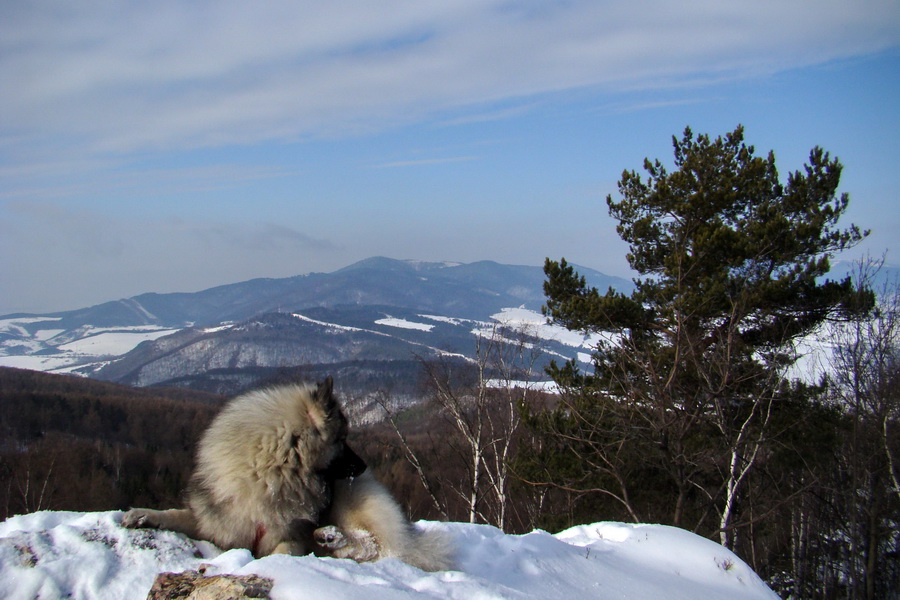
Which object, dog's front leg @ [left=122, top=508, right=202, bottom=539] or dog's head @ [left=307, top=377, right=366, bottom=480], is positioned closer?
dog's head @ [left=307, top=377, right=366, bottom=480]

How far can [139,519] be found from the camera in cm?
411

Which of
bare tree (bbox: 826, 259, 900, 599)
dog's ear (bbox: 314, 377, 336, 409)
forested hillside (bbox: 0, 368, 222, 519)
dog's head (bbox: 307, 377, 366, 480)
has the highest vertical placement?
dog's ear (bbox: 314, 377, 336, 409)

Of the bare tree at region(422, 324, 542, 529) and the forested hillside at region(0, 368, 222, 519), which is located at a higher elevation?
the bare tree at region(422, 324, 542, 529)

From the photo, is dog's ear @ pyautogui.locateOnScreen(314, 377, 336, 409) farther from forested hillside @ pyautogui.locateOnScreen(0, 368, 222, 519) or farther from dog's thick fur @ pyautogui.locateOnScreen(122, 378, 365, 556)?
forested hillside @ pyautogui.locateOnScreen(0, 368, 222, 519)

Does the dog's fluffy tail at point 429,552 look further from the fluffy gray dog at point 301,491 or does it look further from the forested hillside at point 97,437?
the forested hillside at point 97,437

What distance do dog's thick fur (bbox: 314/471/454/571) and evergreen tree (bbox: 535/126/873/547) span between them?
9.12 meters

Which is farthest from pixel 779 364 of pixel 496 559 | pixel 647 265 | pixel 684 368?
pixel 496 559

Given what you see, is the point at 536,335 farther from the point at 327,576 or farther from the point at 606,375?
the point at 327,576

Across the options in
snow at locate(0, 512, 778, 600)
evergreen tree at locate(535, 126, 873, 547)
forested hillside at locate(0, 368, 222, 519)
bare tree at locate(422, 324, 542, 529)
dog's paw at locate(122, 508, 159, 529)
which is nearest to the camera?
snow at locate(0, 512, 778, 600)

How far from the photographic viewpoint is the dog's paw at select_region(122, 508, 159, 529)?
13.4 feet

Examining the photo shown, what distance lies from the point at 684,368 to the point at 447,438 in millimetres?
9624

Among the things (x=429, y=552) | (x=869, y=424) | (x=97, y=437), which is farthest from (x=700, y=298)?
(x=97, y=437)

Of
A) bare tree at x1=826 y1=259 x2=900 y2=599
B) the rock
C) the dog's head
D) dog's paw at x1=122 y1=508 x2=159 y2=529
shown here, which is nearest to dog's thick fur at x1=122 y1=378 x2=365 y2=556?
the dog's head

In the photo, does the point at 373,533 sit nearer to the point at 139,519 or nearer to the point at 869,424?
the point at 139,519
